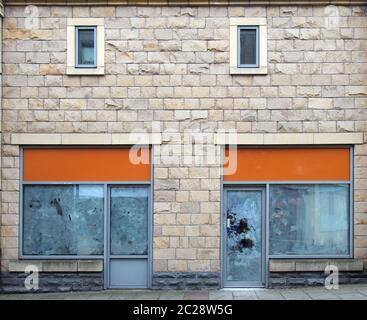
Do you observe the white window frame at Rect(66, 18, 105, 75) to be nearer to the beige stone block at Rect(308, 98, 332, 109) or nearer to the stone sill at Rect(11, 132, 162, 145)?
the stone sill at Rect(11, 132, 162, 145)

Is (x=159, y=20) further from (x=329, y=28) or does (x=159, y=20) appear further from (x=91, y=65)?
(x=329, y=28)

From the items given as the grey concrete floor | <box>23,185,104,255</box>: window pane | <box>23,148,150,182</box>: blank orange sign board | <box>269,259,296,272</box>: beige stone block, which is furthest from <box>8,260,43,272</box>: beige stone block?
<box>269,259,296,272</box>: beige stone block

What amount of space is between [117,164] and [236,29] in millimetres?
3679

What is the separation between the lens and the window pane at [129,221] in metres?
11.6

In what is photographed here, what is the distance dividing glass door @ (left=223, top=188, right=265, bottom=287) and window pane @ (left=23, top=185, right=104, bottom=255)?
262 centimetres

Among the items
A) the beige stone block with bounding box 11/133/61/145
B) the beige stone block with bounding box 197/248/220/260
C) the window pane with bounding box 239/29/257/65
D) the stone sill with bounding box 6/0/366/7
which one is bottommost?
the beige stone block with bounding box 197/248/220/260

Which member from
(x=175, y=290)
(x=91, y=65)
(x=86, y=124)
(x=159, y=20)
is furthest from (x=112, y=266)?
(x=159, y=20)

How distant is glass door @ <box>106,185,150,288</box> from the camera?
1154cm

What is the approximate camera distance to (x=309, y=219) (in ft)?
38.2

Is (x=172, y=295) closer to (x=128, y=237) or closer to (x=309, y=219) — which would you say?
(x=128, y=237)

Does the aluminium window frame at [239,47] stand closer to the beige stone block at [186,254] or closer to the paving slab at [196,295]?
the beige stone block at [186,254]

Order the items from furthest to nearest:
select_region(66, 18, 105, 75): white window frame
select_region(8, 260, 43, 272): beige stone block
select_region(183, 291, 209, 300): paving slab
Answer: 1. select_region(66, 18, 105, 75): white window frame
2. select_region(8, 260, 43, 272): beige stone block
3. select_region(183, 291, 209, 300): paving slab

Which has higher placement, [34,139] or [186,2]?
[186,2]

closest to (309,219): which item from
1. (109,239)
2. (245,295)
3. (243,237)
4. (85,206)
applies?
(243,237)
